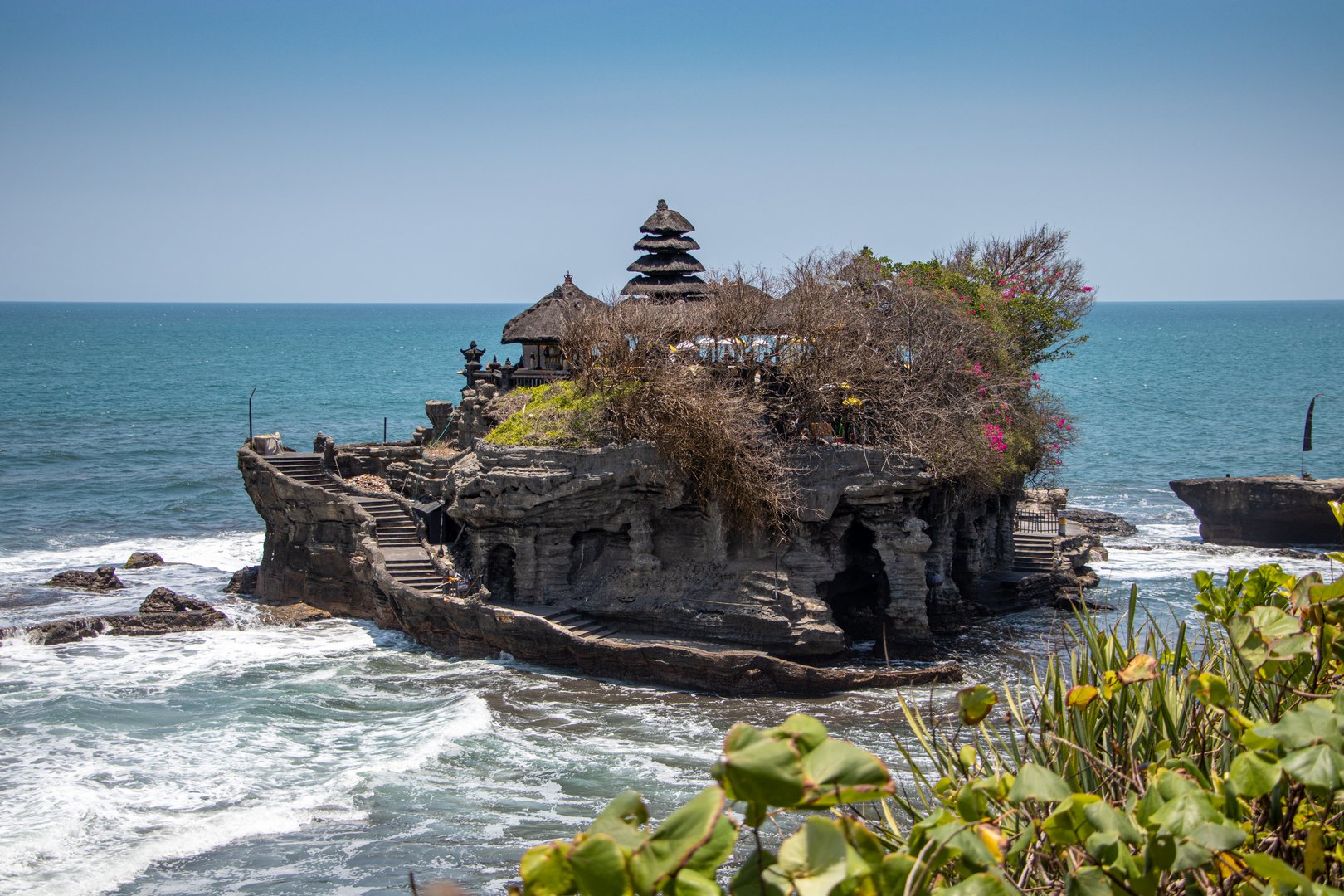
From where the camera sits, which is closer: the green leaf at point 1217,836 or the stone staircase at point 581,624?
the green leaf at point 1217,836

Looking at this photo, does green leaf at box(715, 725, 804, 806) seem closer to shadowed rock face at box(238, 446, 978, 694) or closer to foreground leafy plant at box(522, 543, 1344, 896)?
foreground leafy plant at box(522, 543, 1344, 896)

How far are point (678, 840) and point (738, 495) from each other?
73.8 ft

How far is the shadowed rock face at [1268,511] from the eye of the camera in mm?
43250

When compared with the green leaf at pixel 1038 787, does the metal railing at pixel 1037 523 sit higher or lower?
lower

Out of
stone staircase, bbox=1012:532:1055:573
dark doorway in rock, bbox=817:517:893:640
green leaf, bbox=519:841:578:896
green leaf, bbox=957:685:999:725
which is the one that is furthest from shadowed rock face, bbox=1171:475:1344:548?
green leaf, bbox=519:841:578:896

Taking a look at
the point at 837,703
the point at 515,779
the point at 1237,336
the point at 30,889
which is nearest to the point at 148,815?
the point at 30,889

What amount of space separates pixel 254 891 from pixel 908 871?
605 inches

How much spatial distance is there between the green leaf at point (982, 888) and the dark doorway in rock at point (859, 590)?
2389 centimetres

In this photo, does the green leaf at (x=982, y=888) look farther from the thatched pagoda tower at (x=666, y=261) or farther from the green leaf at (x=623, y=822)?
the thatched pagoda tower at (x=666, y=261)

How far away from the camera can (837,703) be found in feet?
81.9

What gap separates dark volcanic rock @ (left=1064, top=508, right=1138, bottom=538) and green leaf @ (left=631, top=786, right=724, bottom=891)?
142 ft

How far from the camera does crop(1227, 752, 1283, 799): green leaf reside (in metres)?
5.07

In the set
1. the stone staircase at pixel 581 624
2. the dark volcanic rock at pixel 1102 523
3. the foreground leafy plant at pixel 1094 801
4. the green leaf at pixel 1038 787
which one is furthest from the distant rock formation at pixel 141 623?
the green leaf at pixel 1038 787

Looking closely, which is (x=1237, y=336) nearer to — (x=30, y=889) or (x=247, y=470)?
(x=247, y=470)
